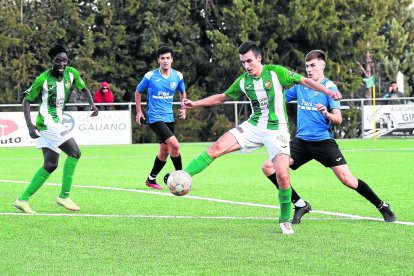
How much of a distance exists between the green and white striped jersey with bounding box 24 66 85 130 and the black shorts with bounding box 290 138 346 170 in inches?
113

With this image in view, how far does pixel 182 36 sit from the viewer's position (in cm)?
4156

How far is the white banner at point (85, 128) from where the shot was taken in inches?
1204

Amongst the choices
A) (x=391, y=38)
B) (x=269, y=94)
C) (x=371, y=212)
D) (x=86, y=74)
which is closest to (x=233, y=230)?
Answer: (x=269, y=94)

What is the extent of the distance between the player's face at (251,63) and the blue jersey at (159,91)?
20.8ft

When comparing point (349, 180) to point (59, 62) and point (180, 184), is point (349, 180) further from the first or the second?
point (59, 62)

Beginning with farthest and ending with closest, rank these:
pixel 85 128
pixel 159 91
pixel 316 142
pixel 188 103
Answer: pixel 85 128
pixel 159 91
pixel 316 142
pixel 188 103

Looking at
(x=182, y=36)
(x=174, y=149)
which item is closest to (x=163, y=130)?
(x=174, y=149)

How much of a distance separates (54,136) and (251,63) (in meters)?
3.23

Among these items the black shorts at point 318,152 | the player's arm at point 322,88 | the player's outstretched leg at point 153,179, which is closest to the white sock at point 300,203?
the black shorts at point 318,152

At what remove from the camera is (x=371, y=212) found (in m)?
11.6

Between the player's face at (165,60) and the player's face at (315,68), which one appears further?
the player's face at (165,60)

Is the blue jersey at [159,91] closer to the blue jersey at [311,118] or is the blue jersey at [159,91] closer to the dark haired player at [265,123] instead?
the blue jersey at [311,118]

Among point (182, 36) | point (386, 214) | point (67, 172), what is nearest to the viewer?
point (386, 214)

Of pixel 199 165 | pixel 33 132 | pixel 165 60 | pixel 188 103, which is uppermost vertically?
pixel 165 60
